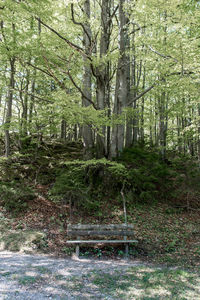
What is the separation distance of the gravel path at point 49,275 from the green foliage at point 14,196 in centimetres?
221

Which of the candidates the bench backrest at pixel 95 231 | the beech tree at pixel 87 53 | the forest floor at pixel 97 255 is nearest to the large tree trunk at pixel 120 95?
the beech tree at pixel 87 53

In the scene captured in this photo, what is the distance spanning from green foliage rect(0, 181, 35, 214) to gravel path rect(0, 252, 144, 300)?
2.21 m

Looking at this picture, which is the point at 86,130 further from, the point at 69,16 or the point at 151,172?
the point at 69,16

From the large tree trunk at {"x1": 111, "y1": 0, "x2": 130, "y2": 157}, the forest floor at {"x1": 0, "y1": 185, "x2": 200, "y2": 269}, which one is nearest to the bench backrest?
the forest floor at {"x1": 0, "y1": 185, "x2": 200, "y2": 269}

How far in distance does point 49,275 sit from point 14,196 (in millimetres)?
4290

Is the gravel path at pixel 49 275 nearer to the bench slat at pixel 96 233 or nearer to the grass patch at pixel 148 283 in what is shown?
the grass patch at pixel 148 283

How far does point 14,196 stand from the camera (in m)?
7.54

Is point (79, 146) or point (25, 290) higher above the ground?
point (79, 146)

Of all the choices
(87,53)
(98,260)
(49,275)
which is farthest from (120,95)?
(49,275)

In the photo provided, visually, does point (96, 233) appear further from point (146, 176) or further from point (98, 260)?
point (146, 176)

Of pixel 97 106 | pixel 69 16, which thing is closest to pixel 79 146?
pixel 97 106

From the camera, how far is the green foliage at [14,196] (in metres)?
7.37

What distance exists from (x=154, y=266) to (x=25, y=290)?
3.05 meters

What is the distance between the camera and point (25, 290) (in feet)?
10.8
